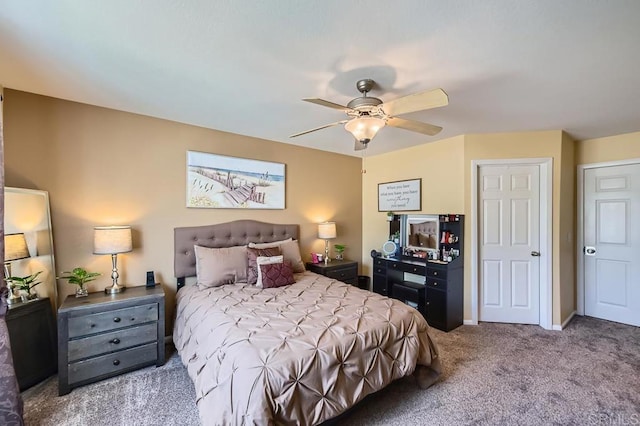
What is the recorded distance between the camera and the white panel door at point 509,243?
3.55 m

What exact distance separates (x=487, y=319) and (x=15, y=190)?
5.17 metres

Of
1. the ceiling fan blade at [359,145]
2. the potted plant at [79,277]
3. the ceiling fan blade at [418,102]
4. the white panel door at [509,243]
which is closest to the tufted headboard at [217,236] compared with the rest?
the potted plant at [79,277]

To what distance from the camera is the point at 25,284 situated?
7.48 feet

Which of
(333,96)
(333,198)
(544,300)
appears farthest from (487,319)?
(333,96)

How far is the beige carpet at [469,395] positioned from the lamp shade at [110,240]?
112cm

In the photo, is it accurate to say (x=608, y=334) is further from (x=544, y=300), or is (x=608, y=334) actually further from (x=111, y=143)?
(x=111, y=143)

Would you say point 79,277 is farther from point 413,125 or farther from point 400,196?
point 400,196

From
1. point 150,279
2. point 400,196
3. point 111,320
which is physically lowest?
point 111,320

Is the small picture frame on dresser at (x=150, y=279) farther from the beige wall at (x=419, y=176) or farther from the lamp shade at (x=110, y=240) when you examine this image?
the beige wall at (x=419, y=176)

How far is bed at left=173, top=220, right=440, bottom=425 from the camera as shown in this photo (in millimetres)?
1448

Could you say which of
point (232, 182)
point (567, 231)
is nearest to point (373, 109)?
point (232, 182)

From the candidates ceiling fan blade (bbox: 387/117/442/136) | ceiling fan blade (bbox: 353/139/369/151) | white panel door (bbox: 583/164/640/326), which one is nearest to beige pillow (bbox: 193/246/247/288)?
ceiling fan blade (bbox: 353/139/369/151)

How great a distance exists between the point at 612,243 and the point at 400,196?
9.32 feet

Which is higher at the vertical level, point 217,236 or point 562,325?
point 217,236
